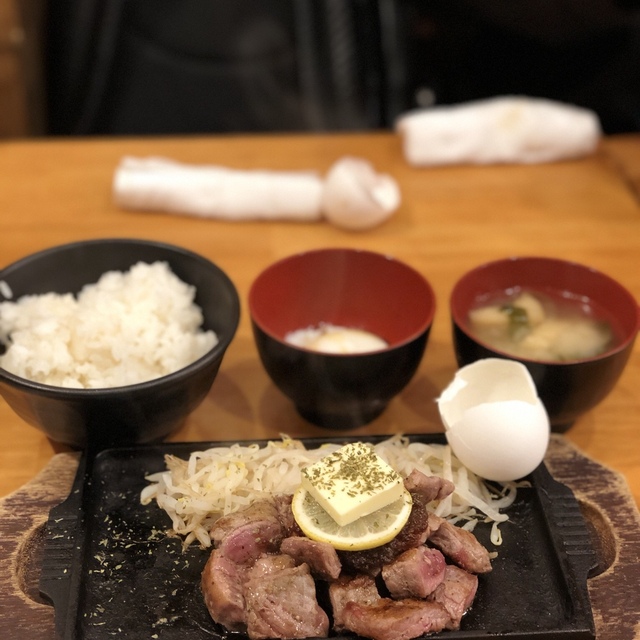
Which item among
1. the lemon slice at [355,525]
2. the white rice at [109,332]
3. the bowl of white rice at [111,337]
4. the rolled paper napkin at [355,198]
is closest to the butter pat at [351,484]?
the lemon slice at [355,525]

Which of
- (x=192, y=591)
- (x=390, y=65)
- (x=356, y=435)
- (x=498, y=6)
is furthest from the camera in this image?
(x=390, y=65)

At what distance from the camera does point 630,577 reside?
4.83 ft

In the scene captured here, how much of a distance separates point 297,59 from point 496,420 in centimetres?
287

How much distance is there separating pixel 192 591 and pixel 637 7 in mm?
3223

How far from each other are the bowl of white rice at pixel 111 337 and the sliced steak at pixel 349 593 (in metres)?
0.51

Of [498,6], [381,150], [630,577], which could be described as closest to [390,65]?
[498,6]

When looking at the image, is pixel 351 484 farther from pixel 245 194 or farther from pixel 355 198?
pixel 245 194

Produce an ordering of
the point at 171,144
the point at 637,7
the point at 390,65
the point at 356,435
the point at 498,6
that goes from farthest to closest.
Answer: the point at 390,65
the point at 498,6
the point at 637,7
the point at 171,144
the point at 356,435

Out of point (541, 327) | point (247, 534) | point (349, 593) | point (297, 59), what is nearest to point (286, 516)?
point (247, 534)

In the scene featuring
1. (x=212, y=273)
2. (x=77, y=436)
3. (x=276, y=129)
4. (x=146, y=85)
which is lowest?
(x=276, y=129)

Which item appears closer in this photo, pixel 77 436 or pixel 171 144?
pixel 77 436

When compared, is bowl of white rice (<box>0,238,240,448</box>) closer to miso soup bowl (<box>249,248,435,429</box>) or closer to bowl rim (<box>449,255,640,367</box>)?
miso soup bowl (<box>249,248,435,429</box>)

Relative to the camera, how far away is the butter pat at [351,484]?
1379 mm

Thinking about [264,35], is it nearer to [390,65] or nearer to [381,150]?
[390,65]
